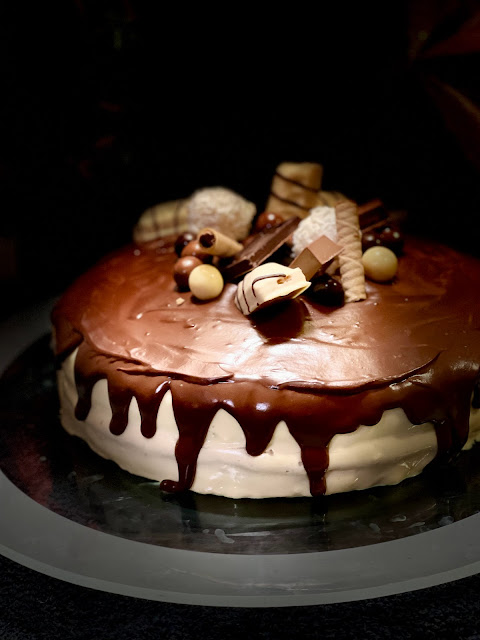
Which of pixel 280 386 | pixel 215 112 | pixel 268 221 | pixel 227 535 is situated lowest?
pixel 227 535

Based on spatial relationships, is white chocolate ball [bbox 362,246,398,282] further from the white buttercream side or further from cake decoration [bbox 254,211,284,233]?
the white buttercream side

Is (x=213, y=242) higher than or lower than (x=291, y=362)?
higher

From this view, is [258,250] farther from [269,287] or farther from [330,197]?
[330,197]

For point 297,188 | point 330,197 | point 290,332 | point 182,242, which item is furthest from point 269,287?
point 330,197

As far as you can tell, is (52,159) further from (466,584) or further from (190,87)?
(466,584)

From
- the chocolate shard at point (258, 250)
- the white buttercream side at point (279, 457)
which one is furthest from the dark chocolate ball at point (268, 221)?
the white buttercream side at point (279, 457)

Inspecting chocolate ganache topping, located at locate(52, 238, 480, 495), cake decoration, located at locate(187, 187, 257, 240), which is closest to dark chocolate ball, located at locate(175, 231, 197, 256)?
cake decoration, located at locate(187, 187, 257, 240)

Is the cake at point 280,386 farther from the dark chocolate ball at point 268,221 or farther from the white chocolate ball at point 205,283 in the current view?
the dark chocolate ball at point 268,221
